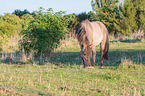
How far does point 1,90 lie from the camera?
4.41m

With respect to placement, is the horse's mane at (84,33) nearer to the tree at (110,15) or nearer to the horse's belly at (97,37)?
the horse's belly at (97,37)

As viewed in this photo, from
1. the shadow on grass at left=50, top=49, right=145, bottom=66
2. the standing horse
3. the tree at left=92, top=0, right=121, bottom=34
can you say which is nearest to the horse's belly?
the standing horse

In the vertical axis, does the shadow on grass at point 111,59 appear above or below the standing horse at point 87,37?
below

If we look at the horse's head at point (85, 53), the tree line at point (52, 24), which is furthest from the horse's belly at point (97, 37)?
the tree line at point (52, 24)

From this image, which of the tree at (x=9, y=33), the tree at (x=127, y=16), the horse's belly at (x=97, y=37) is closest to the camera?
the horse's belly at (x=97, y=37)

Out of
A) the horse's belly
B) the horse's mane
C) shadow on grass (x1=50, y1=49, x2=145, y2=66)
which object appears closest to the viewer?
the horse's mane

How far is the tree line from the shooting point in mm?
10516

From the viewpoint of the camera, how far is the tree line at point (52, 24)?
10.5m

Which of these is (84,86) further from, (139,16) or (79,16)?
(79,16)

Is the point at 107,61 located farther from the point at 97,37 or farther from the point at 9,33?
the point at 9,33

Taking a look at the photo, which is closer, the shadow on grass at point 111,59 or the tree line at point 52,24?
the shadow on grass at point 111,59

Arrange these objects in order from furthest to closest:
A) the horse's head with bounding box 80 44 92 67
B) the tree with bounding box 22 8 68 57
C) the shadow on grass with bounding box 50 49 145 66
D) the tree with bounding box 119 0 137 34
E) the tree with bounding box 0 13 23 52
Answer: the tree with bounding box 119 0 137 34
the tree with bounding box 0 13 23 52
the tree with bounding box 22 8 68 57
the shadow on grass with bounding box 50 49 145 66
the horse's head with bounding box 80 44 92 67

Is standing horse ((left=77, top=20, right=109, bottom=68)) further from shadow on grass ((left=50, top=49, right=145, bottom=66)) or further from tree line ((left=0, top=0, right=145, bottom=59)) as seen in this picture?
tree line ((left=0, top=0, right=145, bottom=59))

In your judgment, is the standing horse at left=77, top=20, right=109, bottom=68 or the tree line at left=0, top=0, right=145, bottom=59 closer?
the standing horse at left=77, top=20, right=109, bottom=68
